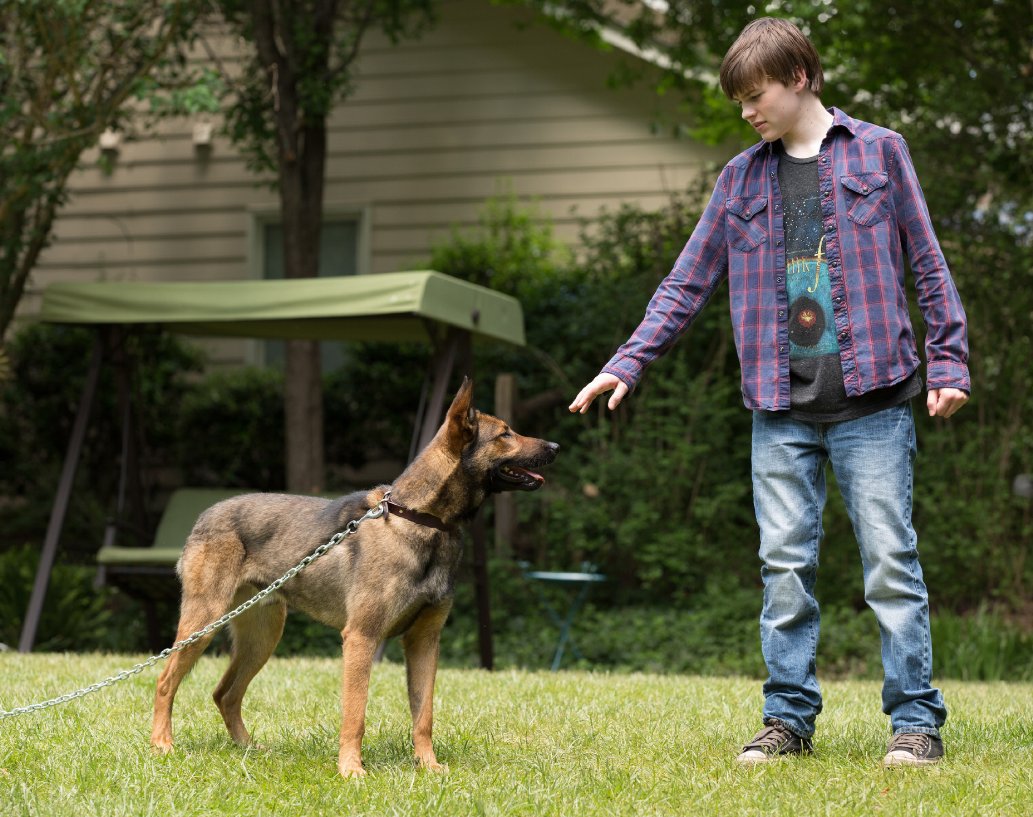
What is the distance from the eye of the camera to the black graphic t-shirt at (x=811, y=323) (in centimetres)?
421

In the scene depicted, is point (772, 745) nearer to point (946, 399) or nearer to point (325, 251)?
point (946, 399)

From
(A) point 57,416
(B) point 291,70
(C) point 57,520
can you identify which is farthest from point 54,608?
(B) point 291,70

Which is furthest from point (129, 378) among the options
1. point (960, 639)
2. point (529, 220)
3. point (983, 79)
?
point (983, 79)

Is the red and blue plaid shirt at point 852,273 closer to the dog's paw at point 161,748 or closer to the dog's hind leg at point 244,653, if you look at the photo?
the dog's hind leg at point 244,653

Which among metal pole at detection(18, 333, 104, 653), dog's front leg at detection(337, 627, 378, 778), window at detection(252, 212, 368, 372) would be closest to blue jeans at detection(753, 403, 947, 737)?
dog's front leg at detection(337, 627, 378, 778)

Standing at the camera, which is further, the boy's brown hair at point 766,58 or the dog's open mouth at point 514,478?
the dog's open mouth at point 514,478

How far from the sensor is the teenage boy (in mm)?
4152

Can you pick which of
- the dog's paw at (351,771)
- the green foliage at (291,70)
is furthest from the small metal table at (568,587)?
the dog's paw at (351,771)

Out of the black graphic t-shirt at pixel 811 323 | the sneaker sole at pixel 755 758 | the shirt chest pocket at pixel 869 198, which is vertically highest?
the shirt chest pocket at pixel 869 198

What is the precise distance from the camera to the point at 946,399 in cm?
407

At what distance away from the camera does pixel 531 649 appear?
10156mm

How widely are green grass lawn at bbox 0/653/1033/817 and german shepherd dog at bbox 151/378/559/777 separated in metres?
0.22

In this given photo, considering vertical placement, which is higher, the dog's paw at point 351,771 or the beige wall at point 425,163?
the beige wall at point 425,163

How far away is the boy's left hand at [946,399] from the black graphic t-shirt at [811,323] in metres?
0.09
